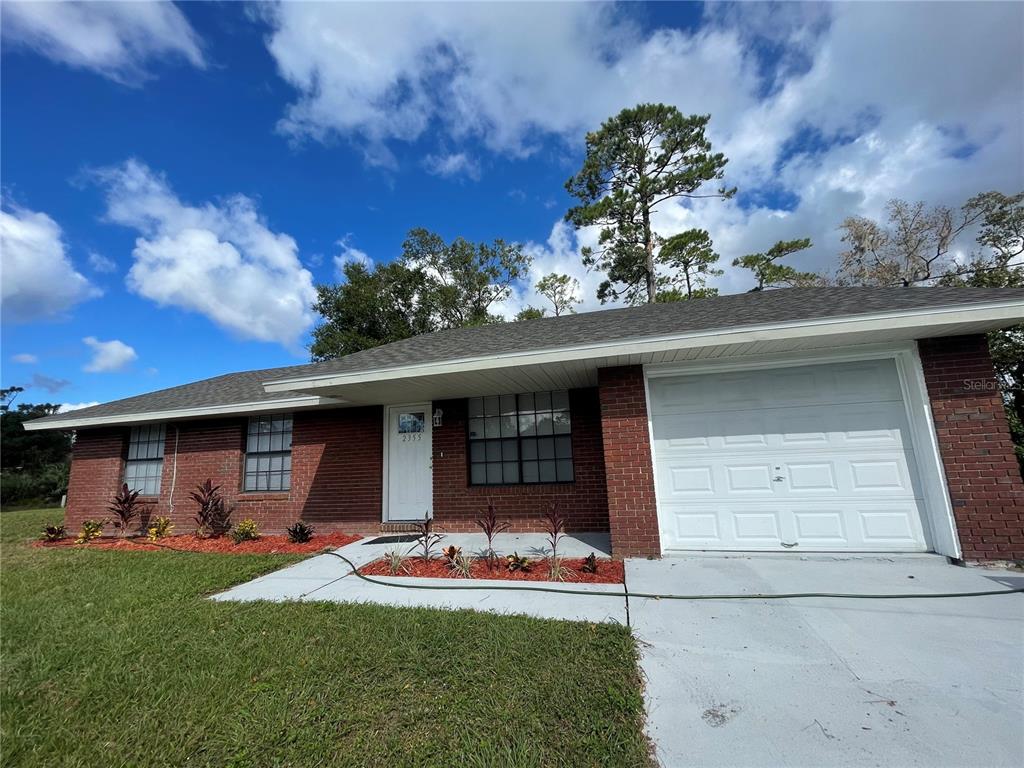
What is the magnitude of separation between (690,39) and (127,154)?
10148 mm

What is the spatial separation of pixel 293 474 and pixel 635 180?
1825cm

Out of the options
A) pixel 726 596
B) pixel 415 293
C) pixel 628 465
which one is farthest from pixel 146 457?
pixel 415 293

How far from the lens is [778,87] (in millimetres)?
8461

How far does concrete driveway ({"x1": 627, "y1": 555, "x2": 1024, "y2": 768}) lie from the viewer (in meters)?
2.03

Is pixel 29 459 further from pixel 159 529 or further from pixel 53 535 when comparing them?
pixel 159 529

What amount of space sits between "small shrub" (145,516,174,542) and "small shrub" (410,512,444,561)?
18.7ft

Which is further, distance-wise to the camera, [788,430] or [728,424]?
[728,424]

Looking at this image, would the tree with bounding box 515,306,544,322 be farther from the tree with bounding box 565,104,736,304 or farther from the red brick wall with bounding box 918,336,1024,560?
the red brick wall with bounding box 918,336,1024,560

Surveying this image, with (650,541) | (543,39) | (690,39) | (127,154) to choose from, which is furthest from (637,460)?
(127,154)

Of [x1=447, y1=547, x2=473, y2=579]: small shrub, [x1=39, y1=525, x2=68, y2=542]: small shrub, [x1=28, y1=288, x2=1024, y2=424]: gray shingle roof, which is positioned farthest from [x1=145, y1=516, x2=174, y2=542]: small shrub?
[x1=447, y1=547, x2=473, y2=579]: small shrub

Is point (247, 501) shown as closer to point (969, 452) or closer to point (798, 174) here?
point (969, 452)

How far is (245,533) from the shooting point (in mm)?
8125

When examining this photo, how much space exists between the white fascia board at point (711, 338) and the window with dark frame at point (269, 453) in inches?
131

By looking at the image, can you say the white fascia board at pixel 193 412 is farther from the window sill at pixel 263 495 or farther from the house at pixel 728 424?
the window sill at pixel 263 495
